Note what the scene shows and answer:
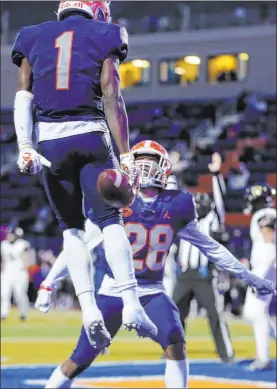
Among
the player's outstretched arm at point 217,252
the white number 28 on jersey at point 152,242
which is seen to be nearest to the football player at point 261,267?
the white number 28 on jersey at point 152,242

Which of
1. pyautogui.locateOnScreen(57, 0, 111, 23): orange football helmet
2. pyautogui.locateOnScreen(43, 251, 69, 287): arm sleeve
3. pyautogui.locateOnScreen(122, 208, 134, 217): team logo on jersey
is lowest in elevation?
pyautogui.locateOnScreen(122, 208, 134, 217): team logo on jersey

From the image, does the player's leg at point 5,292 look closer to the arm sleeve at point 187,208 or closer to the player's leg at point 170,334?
the player's leg at point 170,334

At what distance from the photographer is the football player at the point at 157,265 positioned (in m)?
7.15

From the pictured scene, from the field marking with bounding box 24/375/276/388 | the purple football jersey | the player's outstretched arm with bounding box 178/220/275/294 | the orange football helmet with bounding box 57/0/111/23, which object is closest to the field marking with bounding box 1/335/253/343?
the field marking with bounding box 24/375/276/388

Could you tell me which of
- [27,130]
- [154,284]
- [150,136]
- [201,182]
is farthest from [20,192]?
[27,130]

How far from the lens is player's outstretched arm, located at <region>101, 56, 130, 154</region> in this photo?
16.4 ft

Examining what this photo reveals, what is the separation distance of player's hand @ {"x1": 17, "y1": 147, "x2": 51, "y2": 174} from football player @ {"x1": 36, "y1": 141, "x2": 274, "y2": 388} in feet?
6.82

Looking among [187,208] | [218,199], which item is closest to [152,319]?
[187,208]

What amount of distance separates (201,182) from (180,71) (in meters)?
9.84

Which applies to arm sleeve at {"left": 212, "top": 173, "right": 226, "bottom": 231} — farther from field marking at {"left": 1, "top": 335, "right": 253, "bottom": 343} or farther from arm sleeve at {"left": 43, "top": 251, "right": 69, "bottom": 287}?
arm sleeve at {"left": 43, "top": 251, "right": 69, "bottom": 287}

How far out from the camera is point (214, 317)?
504 inches

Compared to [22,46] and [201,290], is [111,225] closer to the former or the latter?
[22,46]

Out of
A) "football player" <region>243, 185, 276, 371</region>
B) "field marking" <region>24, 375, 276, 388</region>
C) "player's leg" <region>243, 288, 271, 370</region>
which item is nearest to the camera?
"field marking" <region>24, 375, 276, 388</region>

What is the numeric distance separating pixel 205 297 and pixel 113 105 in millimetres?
8003
